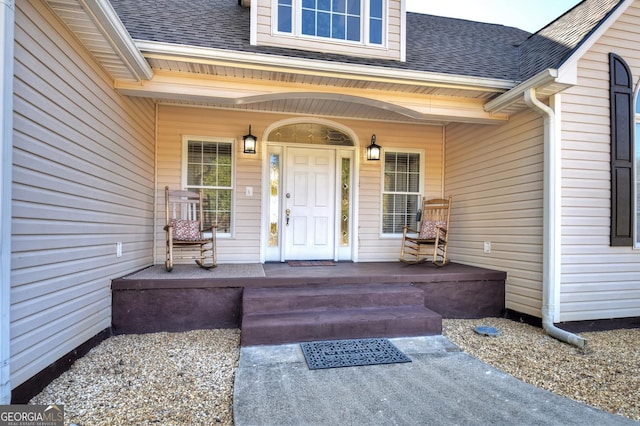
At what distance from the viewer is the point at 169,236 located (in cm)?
387

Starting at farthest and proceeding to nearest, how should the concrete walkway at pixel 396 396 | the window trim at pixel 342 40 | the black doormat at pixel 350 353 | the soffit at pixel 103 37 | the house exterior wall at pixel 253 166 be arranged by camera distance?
the house exterior wall at pixel 253 166, the window trim at pixel 342 40, the black doormat at pixel 350 353, the soffit at pixel 103 37, the concrete walkway at pixel 396 396

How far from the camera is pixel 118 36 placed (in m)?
2.48

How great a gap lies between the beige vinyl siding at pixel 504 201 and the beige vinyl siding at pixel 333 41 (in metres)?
1.67

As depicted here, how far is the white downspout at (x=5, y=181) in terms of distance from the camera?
65.4 inches

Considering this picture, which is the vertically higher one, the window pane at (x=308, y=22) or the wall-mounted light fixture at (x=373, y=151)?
the window pane at (x=308, y=22)

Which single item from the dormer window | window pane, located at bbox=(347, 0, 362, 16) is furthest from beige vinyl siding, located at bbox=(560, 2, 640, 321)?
window pane, located at bbox=(347, 0, 362, 16)

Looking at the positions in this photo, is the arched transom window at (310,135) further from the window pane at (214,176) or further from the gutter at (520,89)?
the gutter at (520,89)

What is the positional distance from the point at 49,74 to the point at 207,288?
7.13 ft

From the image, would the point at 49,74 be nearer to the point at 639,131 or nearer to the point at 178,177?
the point at 178,177

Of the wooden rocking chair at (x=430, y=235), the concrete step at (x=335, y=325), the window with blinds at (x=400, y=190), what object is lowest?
the concrete step at (x=335, y=325)

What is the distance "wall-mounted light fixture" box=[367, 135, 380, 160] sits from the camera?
502 centimetres

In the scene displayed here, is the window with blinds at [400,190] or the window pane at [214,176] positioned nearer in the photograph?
the window pane at [214,176]

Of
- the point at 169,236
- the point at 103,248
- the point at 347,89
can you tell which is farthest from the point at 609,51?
the point at 103,248

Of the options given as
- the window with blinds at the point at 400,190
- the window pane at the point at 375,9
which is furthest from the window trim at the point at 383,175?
the window pane at the point at 375,9
